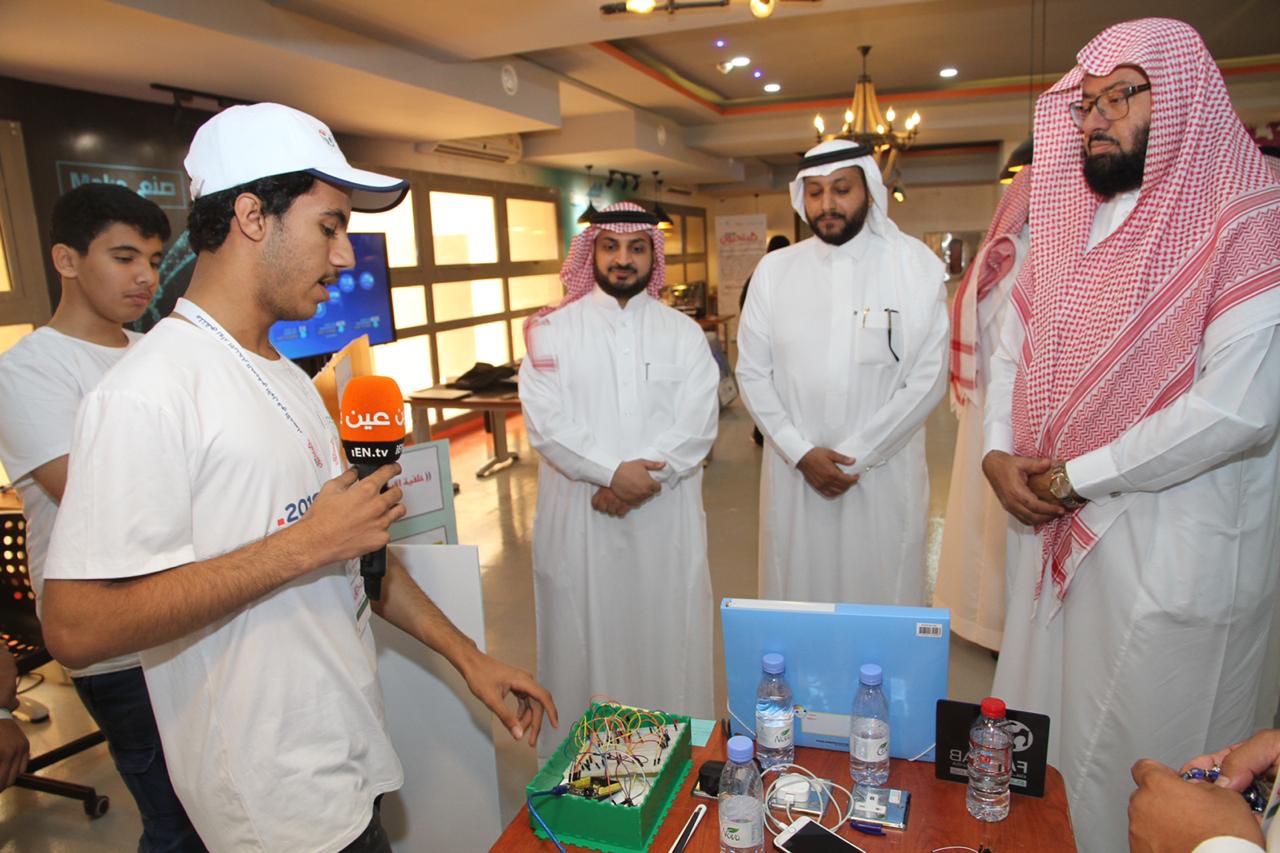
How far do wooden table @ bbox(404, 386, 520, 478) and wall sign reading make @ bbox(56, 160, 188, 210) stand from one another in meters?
2.12

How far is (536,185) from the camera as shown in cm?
1054

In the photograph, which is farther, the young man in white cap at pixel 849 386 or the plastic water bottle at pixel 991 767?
the young man in white cap at pixel 849 386

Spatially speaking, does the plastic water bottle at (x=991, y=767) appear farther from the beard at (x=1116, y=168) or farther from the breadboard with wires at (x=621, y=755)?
the beard at (x=1116, y=168)

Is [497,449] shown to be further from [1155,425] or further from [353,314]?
[1155,425]

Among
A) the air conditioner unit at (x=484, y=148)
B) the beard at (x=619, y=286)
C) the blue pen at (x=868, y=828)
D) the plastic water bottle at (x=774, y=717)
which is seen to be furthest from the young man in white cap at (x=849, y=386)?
the air conditioner unit at (x=484, y=148)

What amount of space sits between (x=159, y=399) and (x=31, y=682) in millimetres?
3644

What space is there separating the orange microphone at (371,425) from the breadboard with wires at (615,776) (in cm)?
48

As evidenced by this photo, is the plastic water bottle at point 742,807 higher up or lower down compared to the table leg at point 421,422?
higher up

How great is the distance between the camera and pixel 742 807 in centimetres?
115

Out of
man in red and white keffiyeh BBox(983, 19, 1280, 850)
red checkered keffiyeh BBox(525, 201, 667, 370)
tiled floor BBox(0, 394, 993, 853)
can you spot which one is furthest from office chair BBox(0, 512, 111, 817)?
man in red and white keffiyeh BBox(983, 19, 1280, 850)

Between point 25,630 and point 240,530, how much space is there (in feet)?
7.78

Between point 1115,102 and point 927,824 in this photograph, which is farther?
point 1115,102

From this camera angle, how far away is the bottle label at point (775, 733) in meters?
1.33

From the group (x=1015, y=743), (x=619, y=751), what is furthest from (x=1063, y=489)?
(x=619, y=751)
